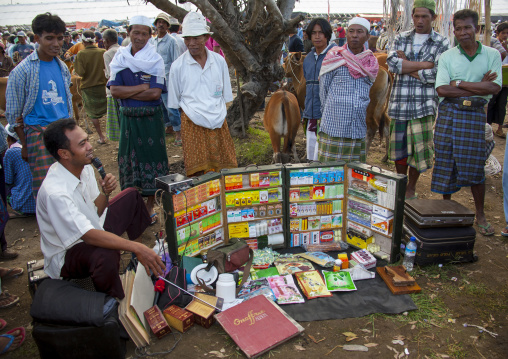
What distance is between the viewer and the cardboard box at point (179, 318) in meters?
3.17

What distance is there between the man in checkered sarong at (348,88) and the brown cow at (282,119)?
1.43 m

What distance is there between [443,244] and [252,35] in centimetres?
479

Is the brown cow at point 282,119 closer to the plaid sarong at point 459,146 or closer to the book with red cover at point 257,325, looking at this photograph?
the plaid sarong at point 459,146

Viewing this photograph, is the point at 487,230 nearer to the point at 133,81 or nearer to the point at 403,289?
the point at 403,289

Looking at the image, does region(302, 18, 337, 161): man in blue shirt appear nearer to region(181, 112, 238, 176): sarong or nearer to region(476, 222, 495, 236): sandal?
region(181, 112, 238, 176): sarong

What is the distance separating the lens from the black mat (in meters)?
3.36

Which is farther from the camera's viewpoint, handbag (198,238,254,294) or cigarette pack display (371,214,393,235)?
cigarette pack display (371,214,393,235)

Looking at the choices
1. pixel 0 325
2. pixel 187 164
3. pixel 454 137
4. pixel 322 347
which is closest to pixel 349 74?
pixel 454 137

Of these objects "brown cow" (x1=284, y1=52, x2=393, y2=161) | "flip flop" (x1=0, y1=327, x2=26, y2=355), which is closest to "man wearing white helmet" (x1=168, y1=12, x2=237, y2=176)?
"flip flop" (x1=0, y1=327, x2=26, y2=355)

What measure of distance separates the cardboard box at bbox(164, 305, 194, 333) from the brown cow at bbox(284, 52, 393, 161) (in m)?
4.63

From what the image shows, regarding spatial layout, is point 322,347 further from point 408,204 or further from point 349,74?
point 349,74

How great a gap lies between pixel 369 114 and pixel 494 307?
12.7ft

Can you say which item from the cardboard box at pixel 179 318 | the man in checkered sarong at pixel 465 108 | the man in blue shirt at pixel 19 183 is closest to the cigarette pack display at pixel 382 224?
the man in checkered sarong at pixel 465 108

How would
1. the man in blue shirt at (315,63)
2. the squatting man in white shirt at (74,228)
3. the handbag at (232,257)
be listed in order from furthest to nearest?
the man in blue shirt at (315,63) → the handbag at (232,257) → the squatting man in white shirt at (74,228)
